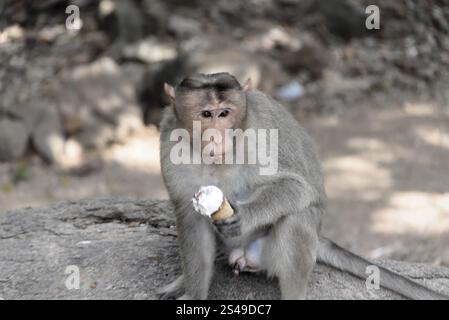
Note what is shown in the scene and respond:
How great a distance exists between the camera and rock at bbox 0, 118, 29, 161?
346 inches

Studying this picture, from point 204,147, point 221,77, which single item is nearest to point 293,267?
point 204,147

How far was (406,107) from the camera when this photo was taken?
9492mm

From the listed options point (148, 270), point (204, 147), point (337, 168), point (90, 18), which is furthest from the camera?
point (90, 18)

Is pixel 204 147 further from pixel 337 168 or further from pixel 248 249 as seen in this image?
pixel 337 168

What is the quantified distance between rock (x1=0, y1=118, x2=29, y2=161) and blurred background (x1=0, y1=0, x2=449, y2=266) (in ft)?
0.04

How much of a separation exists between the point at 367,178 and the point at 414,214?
86 centimetres

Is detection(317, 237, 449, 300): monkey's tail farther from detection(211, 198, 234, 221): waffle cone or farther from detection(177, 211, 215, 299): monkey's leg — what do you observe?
detection(211, 198, 234, 221): waffle cone

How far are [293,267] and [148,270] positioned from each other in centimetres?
98

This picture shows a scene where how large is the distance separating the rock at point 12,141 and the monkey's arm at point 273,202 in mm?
5831

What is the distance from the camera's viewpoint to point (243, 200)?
3.64 metres

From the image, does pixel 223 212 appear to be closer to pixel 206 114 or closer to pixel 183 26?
pixel 206 114

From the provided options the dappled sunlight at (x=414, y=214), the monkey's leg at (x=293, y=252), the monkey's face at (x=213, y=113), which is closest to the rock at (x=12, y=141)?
the dappled sunlight at (x=414, y=214)

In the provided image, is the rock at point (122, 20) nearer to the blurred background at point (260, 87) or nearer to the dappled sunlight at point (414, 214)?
the blurred background at point (260, 87)

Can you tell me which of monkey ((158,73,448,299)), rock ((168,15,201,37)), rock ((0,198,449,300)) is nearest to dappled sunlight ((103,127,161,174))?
rock ((168,15,201,37))
